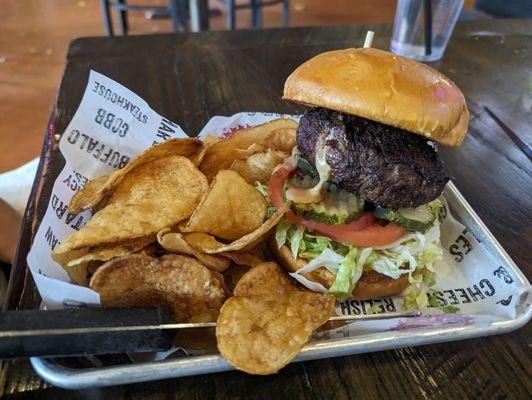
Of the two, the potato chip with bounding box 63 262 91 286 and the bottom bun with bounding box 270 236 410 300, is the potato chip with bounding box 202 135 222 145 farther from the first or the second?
the potato chip with bounding box 63 262 91 286

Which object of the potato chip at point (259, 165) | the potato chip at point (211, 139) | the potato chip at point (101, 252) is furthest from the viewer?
the potato chip at point (211, 139)

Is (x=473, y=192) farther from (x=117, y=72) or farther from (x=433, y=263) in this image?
(x=117, y=72)

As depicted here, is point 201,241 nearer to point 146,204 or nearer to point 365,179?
point 146,204

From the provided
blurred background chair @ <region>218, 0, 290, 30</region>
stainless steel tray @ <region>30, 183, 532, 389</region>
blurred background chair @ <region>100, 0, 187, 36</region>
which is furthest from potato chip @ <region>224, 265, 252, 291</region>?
blurred background chair @ <region>218, 0, 290, 30</region>

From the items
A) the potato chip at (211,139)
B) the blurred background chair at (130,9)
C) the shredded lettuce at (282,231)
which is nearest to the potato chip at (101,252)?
the shredded lettuce at (282,231)

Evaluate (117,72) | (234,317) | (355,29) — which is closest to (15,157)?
(117,72)

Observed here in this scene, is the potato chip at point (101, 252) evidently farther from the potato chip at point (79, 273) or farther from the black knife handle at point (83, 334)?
the black knife handle at point (83, 334)

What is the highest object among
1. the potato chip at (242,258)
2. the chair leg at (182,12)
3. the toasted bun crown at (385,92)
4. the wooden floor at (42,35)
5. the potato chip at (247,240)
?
the toasted bun crown at (385,92)
